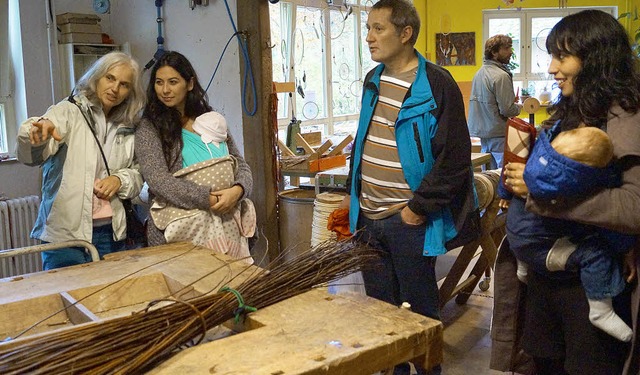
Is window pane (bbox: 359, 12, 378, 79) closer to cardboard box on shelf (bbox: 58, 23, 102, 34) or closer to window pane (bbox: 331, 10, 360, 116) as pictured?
window pane (bbox: 331, 10, 360, 116)

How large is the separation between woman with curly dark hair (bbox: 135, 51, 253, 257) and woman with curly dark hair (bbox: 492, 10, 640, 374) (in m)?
1.20

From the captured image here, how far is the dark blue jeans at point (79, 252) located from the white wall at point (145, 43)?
4.42 feet

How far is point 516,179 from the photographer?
1.93 metres

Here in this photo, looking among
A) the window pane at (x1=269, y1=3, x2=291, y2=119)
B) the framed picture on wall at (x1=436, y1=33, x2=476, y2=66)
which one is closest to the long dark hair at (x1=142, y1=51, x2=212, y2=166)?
the window pane at (x1=269, y1=3, x2=291, y2=119)

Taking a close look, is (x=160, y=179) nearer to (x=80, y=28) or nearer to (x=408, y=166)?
(x=408, y=166)

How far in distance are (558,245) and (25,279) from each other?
160cm

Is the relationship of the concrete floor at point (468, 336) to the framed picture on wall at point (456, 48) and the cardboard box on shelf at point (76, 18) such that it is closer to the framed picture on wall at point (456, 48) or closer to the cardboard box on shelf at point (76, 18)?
the cardboard box on shelf at point (76, 18)

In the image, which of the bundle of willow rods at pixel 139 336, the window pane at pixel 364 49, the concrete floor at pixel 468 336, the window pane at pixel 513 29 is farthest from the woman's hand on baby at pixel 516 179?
the window pane at pixel 513 29

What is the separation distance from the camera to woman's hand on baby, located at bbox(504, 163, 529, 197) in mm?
1911

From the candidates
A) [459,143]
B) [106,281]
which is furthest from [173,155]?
[459,143]

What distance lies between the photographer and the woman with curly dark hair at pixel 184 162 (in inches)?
104

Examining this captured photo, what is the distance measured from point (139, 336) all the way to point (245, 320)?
12.1 inches

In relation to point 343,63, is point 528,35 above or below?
above

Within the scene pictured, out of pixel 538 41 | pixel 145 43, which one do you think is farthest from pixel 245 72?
pixel 538 41
